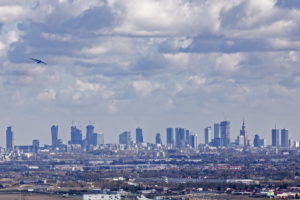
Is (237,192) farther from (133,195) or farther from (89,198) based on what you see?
(89,198)

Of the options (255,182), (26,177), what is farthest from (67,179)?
(255,182)

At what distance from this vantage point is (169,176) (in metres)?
196

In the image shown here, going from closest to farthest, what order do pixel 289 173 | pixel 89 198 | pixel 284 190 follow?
1. pixel 89 198
2. pixel 284 190
3. pixel 289 173

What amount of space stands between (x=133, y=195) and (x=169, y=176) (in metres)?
62.4

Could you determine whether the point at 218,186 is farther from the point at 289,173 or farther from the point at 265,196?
the point at 289,173

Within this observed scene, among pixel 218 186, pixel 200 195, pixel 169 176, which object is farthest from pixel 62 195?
pixel 169 176

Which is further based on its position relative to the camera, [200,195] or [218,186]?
[218,186]

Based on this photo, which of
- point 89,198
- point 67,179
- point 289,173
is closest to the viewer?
point 89,198

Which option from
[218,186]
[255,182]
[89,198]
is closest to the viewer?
[89,198]

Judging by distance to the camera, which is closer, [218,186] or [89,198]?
[89,198]

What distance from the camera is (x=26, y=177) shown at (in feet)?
646

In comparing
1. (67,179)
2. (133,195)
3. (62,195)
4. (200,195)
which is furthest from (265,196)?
(67,179)

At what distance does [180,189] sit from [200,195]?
51.3 ft

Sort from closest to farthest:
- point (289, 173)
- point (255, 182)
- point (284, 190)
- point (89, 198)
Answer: point (89, 198), point (284, 190), point (255, 182), point (289, 173)
